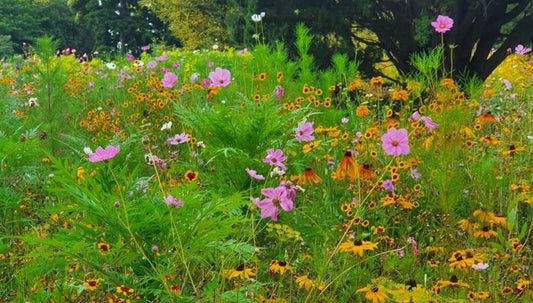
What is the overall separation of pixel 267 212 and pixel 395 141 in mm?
591

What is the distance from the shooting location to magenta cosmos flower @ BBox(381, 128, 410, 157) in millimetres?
1786

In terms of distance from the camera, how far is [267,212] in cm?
Answer: 152

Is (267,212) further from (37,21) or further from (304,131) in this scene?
(37,21)

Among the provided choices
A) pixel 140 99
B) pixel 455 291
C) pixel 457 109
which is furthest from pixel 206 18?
pixel 455 291

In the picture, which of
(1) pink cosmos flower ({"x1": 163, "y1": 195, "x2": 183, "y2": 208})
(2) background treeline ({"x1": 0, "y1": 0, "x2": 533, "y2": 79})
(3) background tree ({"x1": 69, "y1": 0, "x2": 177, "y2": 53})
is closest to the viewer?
(1) pink cosmos flower ({"x1": 163, "y1": 195, "x2": 183, "y2": 208})

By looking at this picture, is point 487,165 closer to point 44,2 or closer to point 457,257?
point 457,257

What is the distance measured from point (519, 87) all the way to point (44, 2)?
1385 inches

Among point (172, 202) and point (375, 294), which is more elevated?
point (172, 202)

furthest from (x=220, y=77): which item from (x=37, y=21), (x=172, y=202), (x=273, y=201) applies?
(x=37, y=21)

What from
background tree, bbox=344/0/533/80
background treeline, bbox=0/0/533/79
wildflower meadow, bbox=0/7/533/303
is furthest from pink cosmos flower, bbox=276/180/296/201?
background tree, bbox=344/0/533/80

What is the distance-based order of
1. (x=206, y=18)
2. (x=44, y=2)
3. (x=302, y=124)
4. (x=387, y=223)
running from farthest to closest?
(x=44, y=2), (x=206, y=18), (x=387, y=223), (x=302, y=124)

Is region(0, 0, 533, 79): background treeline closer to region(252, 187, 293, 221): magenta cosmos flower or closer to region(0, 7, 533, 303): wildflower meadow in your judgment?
region(0, 7, 533, 303): wildflower meadow

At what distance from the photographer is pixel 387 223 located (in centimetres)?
247

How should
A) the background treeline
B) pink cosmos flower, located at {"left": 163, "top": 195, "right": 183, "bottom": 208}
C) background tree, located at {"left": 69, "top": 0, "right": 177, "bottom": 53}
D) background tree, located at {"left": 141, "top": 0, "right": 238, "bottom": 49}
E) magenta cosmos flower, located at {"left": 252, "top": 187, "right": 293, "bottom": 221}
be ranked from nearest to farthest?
pink cosmos flower, located at {"left": 163, "top": 195, "right": 183, "bottom": 208} → magenta cosmos flower, located at {"left": 252, "top": 187, "right": 293, "bottom": 221} → the background treeline → background tree, located at {"left": 141, "top": 0, "right": 238, "bottom": 49} → background tree, located at {"left": 69, "top": 0, "right": 177, "bottom": 53}
